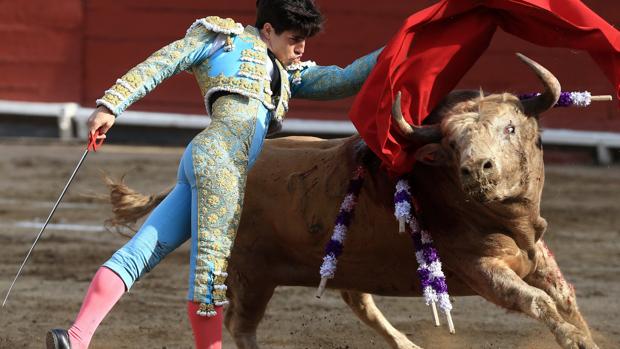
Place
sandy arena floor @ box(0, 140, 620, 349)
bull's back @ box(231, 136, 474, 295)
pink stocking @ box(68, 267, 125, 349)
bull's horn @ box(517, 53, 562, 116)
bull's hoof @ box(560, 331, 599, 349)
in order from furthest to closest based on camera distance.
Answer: sandy arena floor @ box(0, 140, 620, 349), bull's back @ box(231, 136, 474, 295), bull's horn @ box(517, 53, 562, 116), pink stocking @ box(68, 267, 125, 349), bull's hoof @ box(560, 331, 599, 349)

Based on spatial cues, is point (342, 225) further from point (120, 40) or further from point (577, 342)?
point (120, 40)

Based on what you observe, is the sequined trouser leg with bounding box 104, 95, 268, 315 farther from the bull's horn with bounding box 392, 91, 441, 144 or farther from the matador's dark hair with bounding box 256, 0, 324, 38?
the bull's horn with bounding box 392, 91, 441, 144

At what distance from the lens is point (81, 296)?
215 inches

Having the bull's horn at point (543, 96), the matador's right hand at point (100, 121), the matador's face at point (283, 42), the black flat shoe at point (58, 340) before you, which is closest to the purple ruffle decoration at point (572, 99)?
the bull's horn at point (543, 96)

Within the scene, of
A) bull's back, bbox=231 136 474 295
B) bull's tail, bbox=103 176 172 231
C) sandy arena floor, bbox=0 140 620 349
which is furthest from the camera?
sandy arena floor, bbox=0 140 620 349

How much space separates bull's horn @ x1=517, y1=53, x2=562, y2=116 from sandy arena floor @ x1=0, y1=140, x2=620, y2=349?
1.39m

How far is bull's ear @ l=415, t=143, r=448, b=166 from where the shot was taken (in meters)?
3.53

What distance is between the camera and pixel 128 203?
4520 millimetres

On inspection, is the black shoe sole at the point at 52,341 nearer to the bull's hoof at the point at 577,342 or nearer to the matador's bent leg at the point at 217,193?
the matador's bent leg at the point at 217,193

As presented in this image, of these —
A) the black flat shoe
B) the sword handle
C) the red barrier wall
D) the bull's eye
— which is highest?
the red barrier wall

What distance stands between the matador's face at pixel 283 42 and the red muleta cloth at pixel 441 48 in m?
0.23

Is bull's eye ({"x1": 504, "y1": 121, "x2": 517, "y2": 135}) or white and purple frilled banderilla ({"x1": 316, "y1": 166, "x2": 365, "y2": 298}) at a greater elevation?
bull's eye ({"x1": 504, "y1": 121, "x2": 517, "y2": 135})

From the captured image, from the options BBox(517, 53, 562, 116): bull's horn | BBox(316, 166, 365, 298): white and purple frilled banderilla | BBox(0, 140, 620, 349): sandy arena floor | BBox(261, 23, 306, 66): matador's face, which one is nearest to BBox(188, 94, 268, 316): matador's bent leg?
BBox(261, 23, 306, 66): matador's face

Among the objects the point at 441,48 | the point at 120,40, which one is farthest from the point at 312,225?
the point at 120,40
